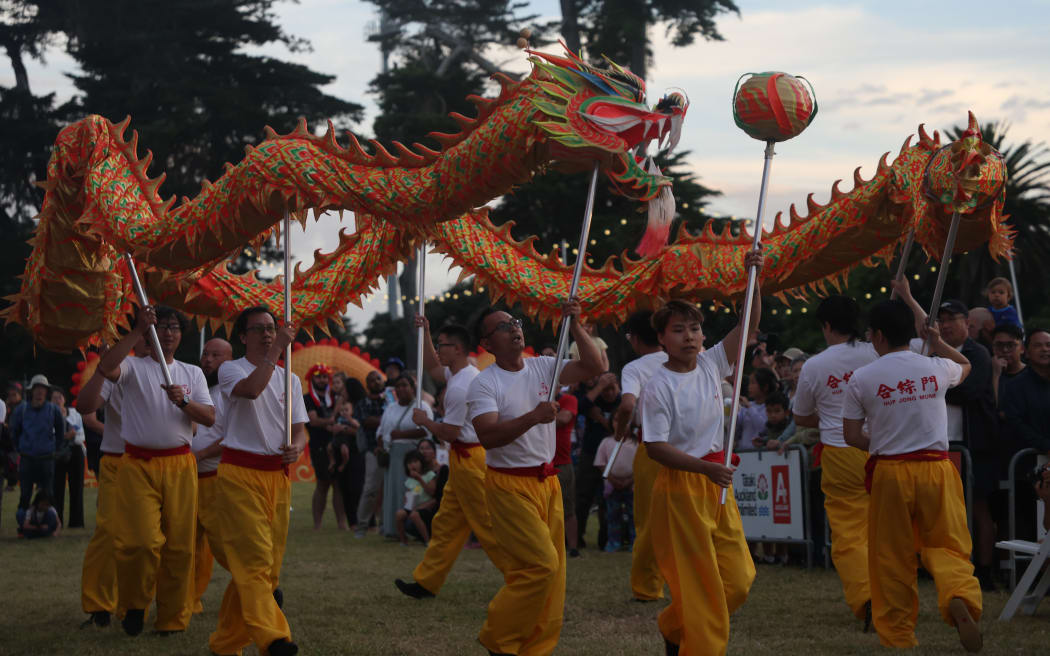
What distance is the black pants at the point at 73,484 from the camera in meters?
14.9

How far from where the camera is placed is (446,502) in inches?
343

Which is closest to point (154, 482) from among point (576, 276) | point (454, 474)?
point (454, 474)

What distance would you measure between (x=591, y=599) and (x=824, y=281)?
3010 millimetres

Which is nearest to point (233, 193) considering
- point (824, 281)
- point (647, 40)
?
point (824, 281)

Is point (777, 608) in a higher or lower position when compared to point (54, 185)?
lower

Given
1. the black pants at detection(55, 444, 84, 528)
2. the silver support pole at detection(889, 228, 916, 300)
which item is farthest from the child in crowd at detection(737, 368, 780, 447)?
the black pants at detection(55, 444, 84, 528)

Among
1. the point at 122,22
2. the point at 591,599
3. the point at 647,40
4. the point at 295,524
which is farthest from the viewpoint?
the point at 122,22

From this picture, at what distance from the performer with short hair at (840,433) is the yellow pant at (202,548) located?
3.84 m

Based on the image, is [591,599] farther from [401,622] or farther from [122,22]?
[122,22]

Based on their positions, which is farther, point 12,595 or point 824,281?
point 12,595

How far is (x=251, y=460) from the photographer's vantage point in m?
6.41

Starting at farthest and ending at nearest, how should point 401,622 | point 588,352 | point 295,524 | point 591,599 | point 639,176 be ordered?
1. point 295,524
2. point 591,599
3. point 401,622
4. point 588,352
5. point 639,176

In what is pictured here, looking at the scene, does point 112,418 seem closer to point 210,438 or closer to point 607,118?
point 210,438

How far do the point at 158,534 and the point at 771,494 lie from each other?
5797 mm
